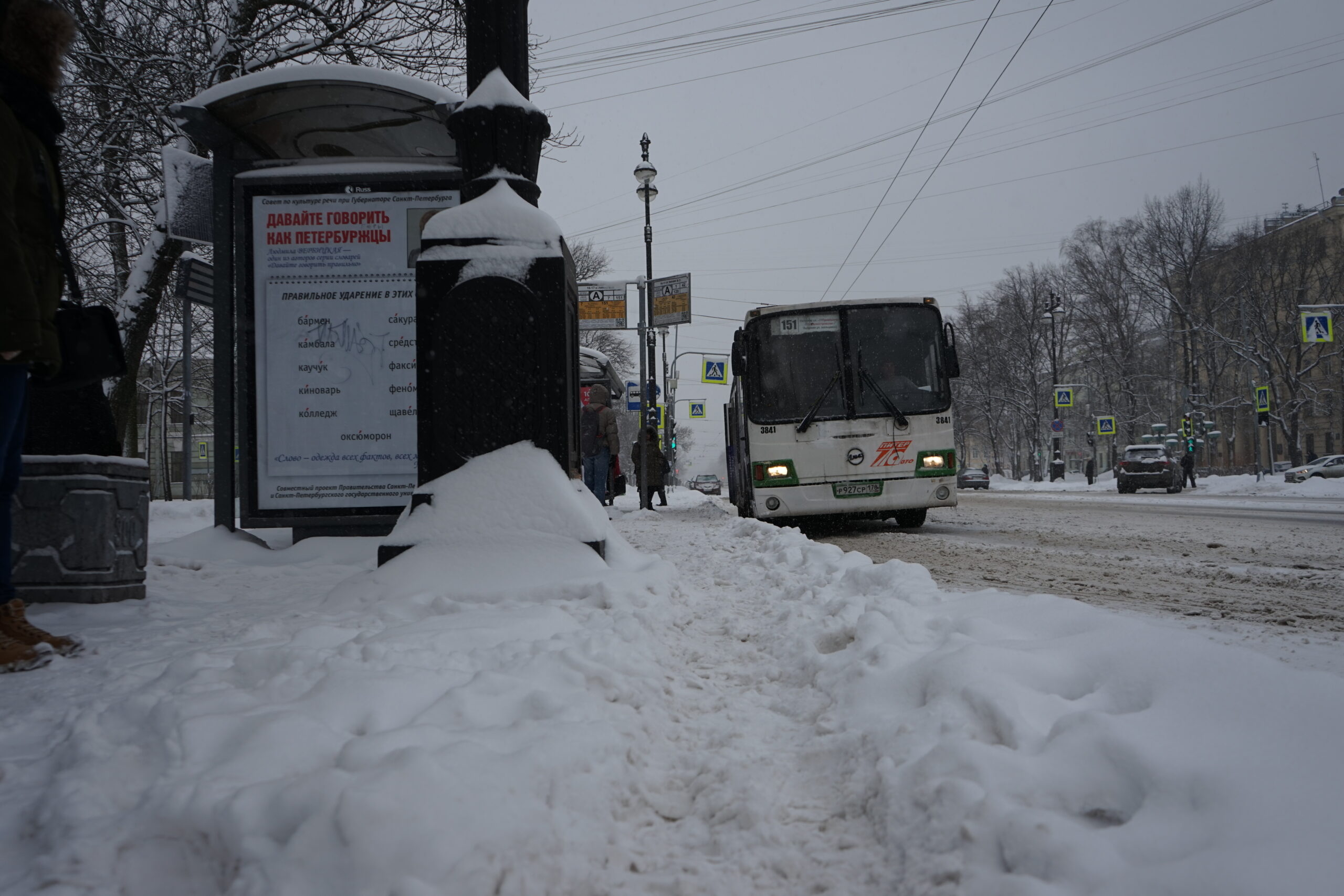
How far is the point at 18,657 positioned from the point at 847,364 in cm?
865

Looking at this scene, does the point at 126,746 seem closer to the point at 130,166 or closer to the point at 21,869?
the point at 21,869

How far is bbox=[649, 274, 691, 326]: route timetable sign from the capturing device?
62.8 ft

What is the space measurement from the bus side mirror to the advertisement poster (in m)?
6.11

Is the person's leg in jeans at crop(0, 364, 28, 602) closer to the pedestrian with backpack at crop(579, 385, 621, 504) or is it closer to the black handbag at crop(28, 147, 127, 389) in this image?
the black handbag at crop(28, 147, 127, 389)

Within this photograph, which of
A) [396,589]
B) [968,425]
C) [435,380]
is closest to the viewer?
[396,589]

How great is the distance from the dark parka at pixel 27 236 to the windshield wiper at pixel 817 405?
7.76 meters

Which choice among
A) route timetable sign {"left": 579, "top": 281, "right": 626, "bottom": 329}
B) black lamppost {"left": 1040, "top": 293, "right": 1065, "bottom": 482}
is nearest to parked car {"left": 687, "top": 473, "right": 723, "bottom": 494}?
black lamppost {"left": 1040, "top": 293, "right": 1065, "bottom": 482}

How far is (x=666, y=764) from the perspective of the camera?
2156 mm

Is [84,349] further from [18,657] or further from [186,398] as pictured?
[186,398]

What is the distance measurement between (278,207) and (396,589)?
4191mm

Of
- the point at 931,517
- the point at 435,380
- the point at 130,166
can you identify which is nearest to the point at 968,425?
→ the point at 931,517

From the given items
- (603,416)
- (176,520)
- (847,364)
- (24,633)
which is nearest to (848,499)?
(847,364)

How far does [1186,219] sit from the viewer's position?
39.9 metres

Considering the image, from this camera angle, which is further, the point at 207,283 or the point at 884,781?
the point at 207,283
